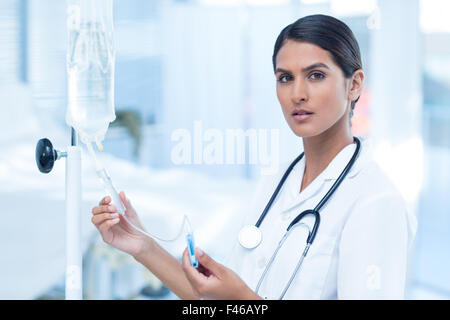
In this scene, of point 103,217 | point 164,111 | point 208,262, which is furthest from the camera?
point 164,111

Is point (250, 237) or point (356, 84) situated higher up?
point (356, 84)

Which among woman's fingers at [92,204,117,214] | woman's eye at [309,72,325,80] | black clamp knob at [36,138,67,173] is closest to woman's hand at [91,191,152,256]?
woman's fingers at [92,204,117,214]

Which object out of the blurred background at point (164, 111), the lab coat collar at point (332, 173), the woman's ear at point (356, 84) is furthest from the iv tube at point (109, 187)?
the woman's ear at point (356, 84)

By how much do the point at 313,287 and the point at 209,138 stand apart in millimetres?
291

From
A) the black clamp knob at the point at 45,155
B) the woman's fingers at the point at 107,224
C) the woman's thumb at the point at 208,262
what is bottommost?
the woman's thumb at the point at 208,262

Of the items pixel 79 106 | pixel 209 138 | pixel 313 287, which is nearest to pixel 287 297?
pixel 313 287

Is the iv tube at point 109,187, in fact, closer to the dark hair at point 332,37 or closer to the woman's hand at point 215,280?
the woman's hand at point 215,280

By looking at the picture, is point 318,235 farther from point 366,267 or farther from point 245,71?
point 245,71

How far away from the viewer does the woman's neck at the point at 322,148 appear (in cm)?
77

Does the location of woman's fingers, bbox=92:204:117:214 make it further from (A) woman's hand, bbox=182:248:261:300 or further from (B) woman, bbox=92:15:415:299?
(A) woman's hand, bbox=182:248:261:300

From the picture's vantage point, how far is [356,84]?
733mm

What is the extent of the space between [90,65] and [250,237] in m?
0.39

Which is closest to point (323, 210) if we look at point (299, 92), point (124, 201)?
point (299, 92)

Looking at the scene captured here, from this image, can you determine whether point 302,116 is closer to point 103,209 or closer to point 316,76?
point 316,76
